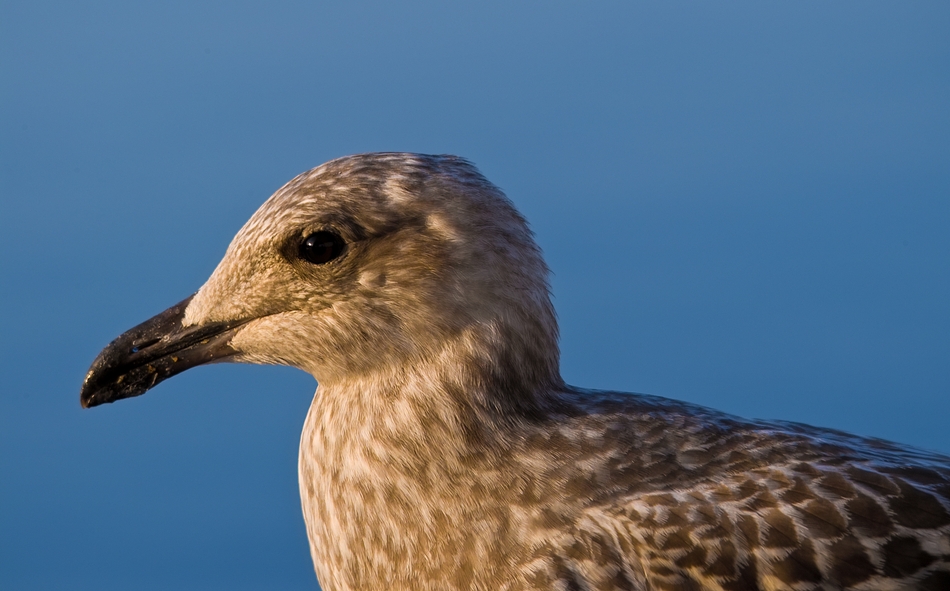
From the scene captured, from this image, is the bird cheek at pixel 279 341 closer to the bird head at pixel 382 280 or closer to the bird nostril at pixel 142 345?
the bird head at pixel 382 280

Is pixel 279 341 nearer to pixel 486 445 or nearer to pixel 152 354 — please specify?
pixel 152 354

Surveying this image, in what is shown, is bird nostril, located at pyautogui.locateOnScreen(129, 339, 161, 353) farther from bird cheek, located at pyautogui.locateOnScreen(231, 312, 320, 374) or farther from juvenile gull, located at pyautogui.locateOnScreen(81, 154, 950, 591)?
bird cheek, located at pyautogui.locateOnScreen(231, 312, 320, 374)

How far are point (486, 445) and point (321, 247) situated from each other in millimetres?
594

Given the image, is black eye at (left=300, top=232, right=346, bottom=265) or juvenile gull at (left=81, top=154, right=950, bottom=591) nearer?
juvenile gull at (left=81, top=154, right=950, bottom=591)

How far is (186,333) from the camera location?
118 inches

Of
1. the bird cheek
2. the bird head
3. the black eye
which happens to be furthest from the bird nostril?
the black eye

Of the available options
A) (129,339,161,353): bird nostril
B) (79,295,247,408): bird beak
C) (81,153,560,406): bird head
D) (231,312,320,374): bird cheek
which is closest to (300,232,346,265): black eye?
(81,153,560,406): bird head

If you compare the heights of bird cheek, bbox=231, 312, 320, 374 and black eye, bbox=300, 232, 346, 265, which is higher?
black eye, bbox=300, 232, 346, 265

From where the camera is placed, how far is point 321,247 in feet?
9.29

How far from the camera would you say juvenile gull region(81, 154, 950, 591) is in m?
2.63

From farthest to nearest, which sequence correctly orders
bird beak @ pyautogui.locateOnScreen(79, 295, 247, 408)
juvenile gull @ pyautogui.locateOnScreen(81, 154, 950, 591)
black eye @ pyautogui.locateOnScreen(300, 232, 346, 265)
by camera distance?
bird beak @ pyautogui.locateOnScreen(79, 295, 247, 408)
black eye @ pyautogui.locateOnScreen(300, 232, 346, 265)
juvenile gull @ pyautogui.locateOnScreen(81, 154, 950, 591)

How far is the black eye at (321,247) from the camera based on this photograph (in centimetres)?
283

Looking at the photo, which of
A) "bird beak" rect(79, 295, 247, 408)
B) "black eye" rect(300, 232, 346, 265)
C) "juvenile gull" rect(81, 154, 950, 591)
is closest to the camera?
"juvenile gull" rect(81, 154, 950, 591)

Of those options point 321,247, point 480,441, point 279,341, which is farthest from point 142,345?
point 480,441
